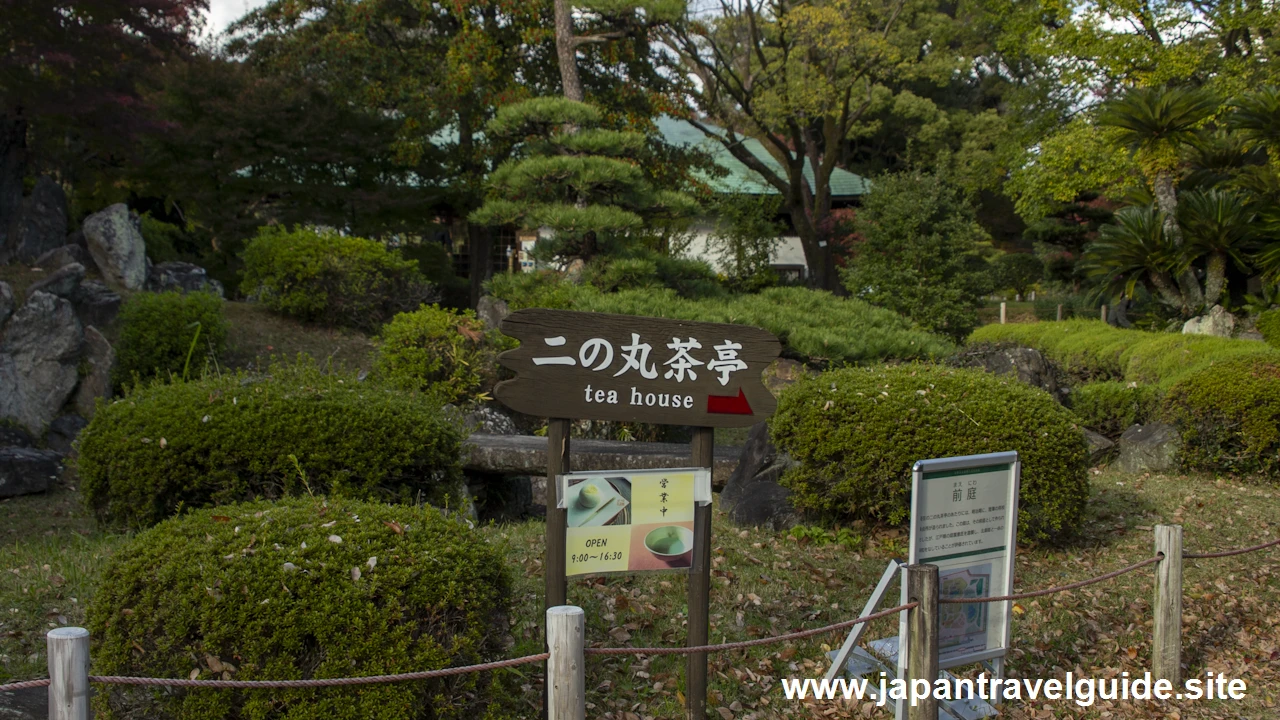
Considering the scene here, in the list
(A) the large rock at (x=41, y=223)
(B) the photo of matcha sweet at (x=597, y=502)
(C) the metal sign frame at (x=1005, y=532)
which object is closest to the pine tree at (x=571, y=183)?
(A) the large rock at (x=41, y=223)

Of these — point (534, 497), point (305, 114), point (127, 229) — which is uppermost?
point (305, 114)

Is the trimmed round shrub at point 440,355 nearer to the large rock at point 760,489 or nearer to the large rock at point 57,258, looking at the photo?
the large rock at point 760,489

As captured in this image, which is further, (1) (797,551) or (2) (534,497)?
(2) (534,497)

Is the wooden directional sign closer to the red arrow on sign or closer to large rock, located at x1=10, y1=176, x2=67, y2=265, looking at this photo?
the red arrow on sign

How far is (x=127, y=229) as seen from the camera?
39.3 ft

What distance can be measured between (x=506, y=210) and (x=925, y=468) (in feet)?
27.1

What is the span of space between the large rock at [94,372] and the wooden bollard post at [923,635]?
8.58 m

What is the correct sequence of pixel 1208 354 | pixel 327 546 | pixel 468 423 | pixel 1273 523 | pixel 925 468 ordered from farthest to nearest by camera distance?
pixel 1208 354, pixel 468 423, pixel 1273 523, pixel 925 468, pixel 327 546

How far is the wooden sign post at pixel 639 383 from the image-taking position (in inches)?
140

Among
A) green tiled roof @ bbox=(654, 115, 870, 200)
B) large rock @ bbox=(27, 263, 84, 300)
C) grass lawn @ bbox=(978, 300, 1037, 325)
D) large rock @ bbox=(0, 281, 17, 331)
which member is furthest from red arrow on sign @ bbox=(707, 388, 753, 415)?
grass lawn @ bbox=(978, 300, 1037, 325)

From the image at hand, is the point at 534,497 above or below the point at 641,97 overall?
below

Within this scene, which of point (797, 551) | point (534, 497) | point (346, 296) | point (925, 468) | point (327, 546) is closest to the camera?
point (327, 546)

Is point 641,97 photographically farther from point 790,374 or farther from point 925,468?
point 925,468

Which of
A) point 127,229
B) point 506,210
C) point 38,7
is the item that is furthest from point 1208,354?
point 38,7
